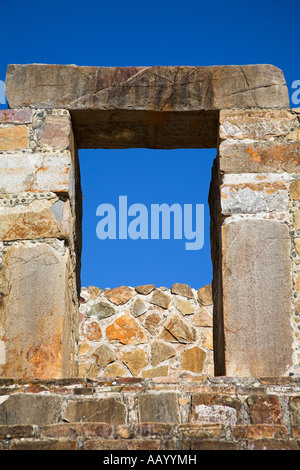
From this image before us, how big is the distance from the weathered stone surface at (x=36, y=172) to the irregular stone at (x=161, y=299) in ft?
9.81

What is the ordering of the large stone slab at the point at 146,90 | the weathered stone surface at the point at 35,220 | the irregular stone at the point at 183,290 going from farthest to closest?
the irregular stone at the point at 183,290, the large stone slab at the point at 146,90, the weathered stone surface at the point at 35,220

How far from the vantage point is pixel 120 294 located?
6938 millimetres

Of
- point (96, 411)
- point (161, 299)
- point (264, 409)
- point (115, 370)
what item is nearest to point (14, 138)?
point (96, 411)

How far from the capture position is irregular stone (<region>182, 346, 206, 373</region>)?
6.67m

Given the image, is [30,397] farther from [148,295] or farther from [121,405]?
[148,295]

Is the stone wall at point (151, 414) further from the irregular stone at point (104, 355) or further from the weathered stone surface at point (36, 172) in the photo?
the irregular stone at point (104, 355)

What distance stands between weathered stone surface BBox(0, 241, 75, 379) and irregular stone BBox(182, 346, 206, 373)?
114 inches

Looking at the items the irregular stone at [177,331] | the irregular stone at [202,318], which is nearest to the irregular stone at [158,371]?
the irregular stone at [177,331]

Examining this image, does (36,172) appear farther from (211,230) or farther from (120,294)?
(120,294)

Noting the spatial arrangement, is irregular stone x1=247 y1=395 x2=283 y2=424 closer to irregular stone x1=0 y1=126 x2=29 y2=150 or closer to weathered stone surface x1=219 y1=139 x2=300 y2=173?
weathered stone surface x1=219 y1=139 x2=300 y2=173

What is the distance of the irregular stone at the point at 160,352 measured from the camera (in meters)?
6.70

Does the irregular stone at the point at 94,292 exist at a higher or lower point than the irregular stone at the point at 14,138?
lower

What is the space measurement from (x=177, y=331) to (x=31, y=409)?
3.69 metres
